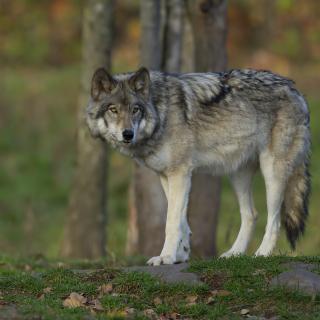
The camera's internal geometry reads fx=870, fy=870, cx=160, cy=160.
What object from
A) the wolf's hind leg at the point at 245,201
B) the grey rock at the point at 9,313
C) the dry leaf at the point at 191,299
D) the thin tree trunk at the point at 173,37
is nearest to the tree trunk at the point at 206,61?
the thin tree trunk at the point at 173,37

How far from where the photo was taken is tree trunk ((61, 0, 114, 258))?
13594 mm

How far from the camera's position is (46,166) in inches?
885

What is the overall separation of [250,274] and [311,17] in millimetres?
22352

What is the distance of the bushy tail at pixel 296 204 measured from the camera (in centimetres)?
916

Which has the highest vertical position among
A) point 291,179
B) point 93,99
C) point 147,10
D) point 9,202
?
point 147,10

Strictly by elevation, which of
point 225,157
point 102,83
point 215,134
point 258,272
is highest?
point 102,83

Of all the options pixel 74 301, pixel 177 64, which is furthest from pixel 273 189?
pixel 177 64

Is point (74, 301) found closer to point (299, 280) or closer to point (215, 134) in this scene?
point (299, 280)

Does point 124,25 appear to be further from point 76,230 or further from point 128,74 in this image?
point 128,74

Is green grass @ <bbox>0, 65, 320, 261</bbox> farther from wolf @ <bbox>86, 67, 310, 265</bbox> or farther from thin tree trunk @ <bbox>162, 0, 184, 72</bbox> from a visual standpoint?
wolf @ <bbox>86, 67, 310, 265</bbox>

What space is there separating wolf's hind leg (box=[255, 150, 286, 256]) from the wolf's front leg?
0.91 metres

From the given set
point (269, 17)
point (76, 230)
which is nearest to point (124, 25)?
point (269, 17)

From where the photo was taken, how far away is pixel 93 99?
8555 mm

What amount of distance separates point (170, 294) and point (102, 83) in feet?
7.59
